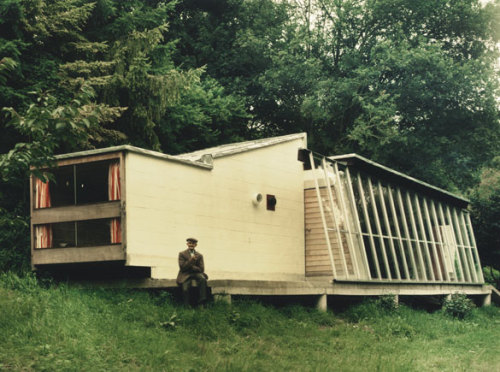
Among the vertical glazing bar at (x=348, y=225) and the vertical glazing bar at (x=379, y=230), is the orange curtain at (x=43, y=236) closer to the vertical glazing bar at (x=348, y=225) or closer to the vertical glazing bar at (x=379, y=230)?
the vertical glazing bar at (x=348, y=225)

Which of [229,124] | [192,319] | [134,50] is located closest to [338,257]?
[192,319]

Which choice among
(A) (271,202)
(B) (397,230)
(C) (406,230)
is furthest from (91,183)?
(C) (406,230)

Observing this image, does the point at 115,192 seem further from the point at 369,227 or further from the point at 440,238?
the point at 440,238

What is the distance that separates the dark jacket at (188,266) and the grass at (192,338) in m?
0.48

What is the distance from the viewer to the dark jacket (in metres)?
12.3

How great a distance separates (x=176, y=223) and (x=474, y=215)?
662 inches

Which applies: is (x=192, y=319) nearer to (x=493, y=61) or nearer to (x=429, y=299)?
(x=429, y=299)

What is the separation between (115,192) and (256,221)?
13.9 ft

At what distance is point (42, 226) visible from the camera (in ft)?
44.7

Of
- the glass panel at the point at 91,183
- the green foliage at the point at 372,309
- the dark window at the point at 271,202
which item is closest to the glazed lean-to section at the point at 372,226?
the green foliage at the point at 372,309

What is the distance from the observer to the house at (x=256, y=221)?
12.9m

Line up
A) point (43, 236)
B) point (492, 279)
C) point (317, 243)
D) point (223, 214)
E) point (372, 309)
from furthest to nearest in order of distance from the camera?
point (492, 279), point (317, 243), point (372, 309), point (223, 214), point (43, 236)

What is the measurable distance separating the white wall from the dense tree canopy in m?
5.76

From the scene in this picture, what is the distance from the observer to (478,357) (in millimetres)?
12727
